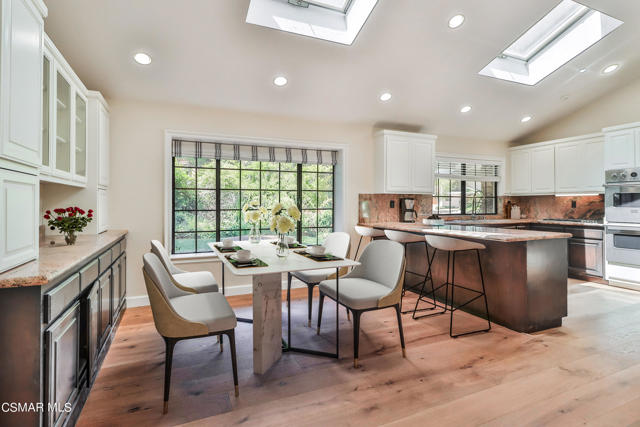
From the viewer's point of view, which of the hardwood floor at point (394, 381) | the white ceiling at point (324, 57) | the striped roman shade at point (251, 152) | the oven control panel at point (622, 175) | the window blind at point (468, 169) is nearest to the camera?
the hardwood floor at point (394, 381)

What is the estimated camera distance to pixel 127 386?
213 cm

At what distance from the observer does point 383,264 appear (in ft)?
9.03

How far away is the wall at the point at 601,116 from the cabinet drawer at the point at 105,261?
6721mm

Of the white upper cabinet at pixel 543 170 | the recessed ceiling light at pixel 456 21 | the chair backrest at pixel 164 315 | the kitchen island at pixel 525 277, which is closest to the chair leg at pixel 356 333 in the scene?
the chair backrest at pixel 164 315

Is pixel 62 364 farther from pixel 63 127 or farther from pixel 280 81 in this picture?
pixel 280 81

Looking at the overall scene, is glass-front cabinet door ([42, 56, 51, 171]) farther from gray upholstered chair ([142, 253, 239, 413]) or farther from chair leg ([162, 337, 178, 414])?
chair leg ([162, 337, 178, 414])

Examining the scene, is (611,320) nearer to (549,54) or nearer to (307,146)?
(549,54)

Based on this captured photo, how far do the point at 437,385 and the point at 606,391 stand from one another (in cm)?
103

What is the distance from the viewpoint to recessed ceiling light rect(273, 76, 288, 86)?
12.0 feet

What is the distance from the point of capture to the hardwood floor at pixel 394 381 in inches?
71.6

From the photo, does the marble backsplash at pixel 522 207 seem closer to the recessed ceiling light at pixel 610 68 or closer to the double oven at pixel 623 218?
the double oven at pixel 623 218

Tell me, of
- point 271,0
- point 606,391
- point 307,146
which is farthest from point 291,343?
point 271,0

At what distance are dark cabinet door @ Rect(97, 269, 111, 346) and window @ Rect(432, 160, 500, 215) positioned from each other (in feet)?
15.8

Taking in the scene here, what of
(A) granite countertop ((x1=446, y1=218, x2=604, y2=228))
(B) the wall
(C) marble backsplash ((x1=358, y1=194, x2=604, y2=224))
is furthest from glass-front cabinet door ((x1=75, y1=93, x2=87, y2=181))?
(B) the wall
